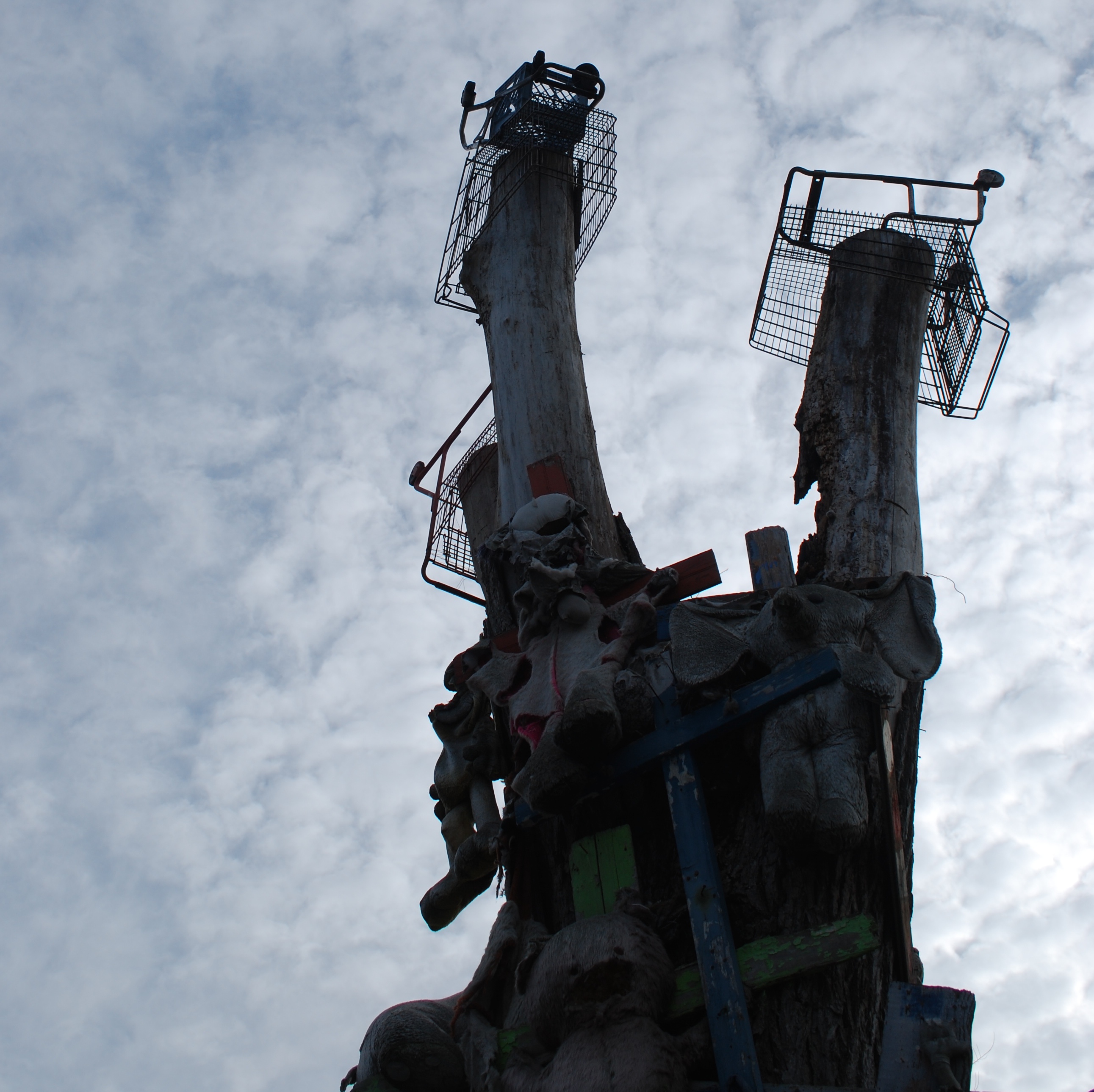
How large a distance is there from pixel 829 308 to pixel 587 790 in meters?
2.78

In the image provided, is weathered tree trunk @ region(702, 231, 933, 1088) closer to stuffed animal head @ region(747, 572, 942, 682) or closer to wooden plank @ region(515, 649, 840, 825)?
wooden plank @ region(515, 649, 840, 825)

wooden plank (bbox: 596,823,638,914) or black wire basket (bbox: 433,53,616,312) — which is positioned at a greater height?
black wire basket (bbox: 433,53,616,312)

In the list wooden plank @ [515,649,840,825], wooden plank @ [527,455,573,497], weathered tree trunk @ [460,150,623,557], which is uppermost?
weathered tree trunk @ [460,150,623,557]

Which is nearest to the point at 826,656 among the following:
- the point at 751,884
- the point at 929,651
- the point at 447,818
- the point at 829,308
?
the point at 929,651

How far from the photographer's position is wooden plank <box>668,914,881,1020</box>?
3.41m

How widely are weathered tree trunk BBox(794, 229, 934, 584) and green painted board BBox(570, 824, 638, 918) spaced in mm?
1246

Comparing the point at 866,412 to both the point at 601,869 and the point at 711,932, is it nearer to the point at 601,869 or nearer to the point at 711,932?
the point at 601,869

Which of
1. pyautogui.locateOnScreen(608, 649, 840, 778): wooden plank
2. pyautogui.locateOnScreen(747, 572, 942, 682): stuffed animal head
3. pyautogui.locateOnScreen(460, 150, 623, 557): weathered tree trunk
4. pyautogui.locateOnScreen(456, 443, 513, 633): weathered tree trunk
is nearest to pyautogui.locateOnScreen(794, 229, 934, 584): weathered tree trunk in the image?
pyautogui.locateOnScreen(747, 572, 942, 682): stuffed animal head

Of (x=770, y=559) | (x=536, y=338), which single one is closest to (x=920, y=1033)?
(x=770, y=559)

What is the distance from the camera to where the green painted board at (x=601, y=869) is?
13.6ft

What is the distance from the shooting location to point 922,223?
6.17m

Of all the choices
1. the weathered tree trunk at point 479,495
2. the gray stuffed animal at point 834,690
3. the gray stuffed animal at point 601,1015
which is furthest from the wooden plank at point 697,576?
the weathered tree trunk at point 479,495

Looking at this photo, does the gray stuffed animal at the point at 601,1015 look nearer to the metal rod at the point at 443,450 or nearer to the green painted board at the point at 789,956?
the green painted board at the point at 789,956

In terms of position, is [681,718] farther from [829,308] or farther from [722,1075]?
[829,308]
